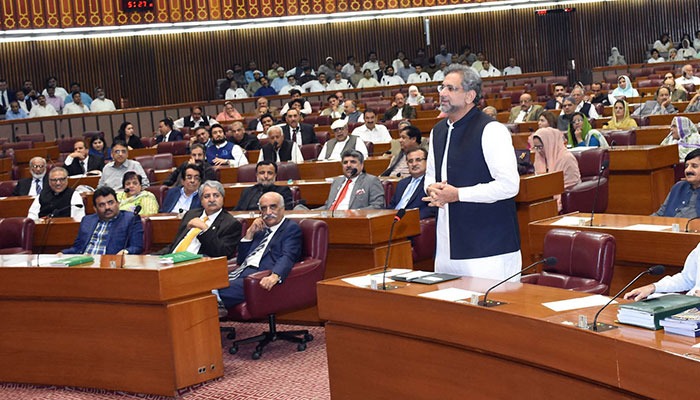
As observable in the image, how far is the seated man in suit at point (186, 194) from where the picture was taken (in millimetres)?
7367

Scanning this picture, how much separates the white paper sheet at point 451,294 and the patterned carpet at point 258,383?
1.21 meters

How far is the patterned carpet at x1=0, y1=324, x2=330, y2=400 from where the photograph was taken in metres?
4.82

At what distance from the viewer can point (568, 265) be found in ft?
14.3

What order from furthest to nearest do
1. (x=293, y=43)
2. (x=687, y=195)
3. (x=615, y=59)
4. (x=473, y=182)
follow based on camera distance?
1. (x=615, y=59)
2. (x=293, y=43)
3. (x=687, y=195)
4. (x=473, y=182)

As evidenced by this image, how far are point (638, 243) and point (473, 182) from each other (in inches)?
61.2

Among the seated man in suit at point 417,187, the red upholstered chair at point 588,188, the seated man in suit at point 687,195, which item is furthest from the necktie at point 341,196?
the seated man in suit at point 687,195

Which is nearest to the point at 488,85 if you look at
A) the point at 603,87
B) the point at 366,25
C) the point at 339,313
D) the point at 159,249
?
the point at 603,87

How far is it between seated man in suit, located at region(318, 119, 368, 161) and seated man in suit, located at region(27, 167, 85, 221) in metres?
2.81

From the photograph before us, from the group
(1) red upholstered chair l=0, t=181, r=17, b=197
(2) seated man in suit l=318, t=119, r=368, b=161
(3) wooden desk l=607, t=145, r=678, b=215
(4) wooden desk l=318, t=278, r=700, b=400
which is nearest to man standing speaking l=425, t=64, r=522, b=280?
(4) wooden desk l=318, t=278, r=700, b=400

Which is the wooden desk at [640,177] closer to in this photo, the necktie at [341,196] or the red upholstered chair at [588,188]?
the red upholstered chair at [588,188]

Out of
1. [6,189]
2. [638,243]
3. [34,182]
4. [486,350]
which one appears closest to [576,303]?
[486,350]

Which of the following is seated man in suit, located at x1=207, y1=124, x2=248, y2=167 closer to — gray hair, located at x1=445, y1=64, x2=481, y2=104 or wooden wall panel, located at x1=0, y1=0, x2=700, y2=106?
gray hair, located at x1=445, y1=64, x2=481, y2=104

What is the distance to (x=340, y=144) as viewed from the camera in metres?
9.87

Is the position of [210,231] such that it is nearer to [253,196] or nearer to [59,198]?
[253,196]
